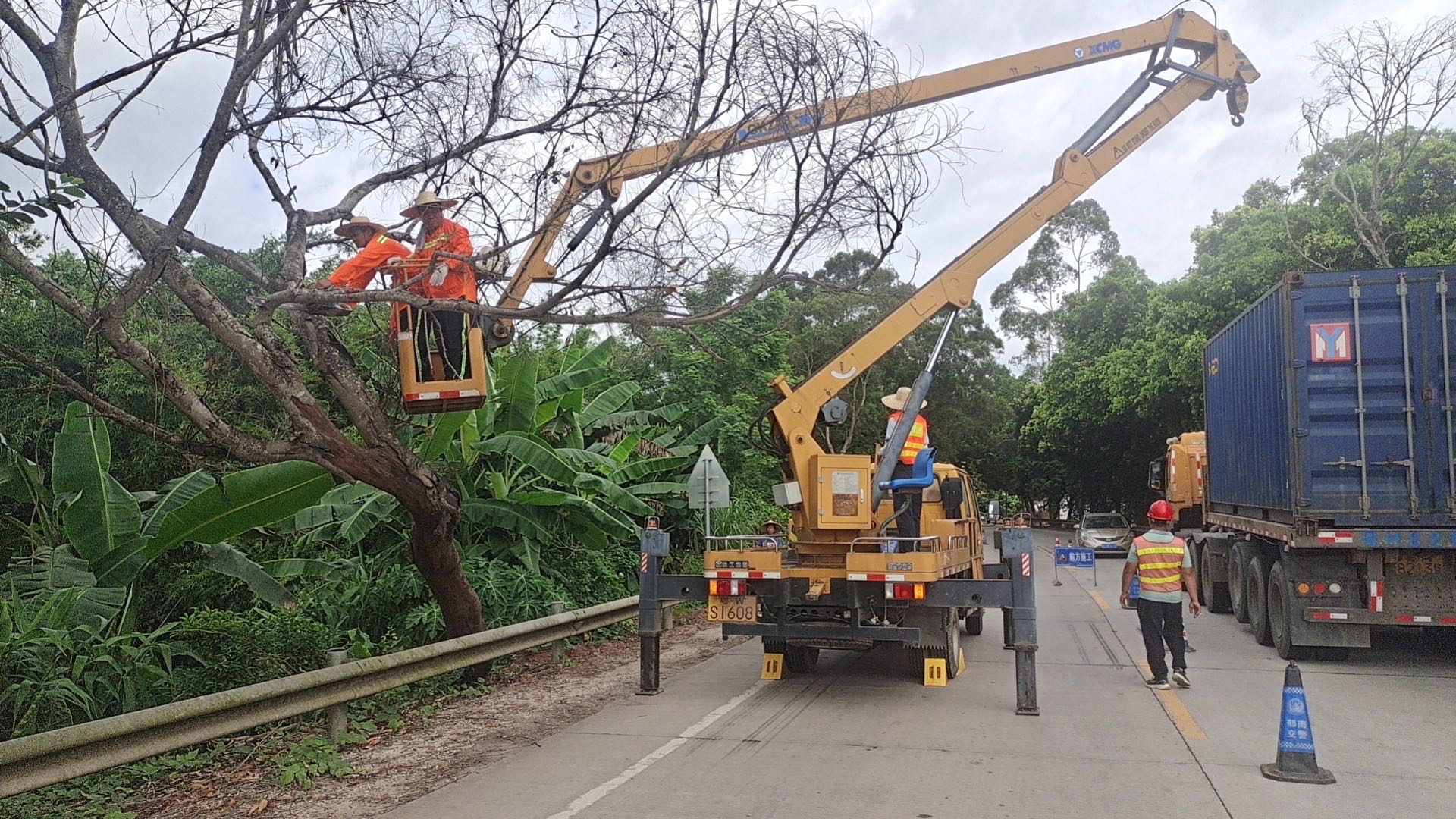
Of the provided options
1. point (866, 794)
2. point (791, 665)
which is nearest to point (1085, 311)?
point (791, 665)

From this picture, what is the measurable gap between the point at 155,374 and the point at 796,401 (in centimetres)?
563

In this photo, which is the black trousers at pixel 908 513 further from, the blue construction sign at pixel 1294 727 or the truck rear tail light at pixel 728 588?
the blue construction sign at pixel 1294 727

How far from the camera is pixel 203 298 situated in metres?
7.24

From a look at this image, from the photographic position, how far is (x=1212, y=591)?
1666 centimetres

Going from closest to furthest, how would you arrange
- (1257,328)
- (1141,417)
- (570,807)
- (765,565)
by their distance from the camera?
(570,807) < (765,565) < (1257,328) < (1141,417)

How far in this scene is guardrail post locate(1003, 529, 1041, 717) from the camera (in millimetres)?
8805

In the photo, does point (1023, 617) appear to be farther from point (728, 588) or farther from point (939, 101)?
point (939, 101)

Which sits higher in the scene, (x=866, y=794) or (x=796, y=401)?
(x=796, y=401)

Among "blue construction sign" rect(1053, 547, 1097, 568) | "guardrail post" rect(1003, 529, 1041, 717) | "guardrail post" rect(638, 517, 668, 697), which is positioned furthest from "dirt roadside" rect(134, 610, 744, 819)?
"blue construction sign" rect(1053, 547, 1097, 568)

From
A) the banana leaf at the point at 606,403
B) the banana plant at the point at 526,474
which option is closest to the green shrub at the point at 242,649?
the banana plant at the point at 526,474

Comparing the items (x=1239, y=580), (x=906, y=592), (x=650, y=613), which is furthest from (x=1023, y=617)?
(x=1239, y=580)

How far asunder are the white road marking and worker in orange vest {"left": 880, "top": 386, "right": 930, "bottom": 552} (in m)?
2.06

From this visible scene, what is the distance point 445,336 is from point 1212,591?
13377 millimetres

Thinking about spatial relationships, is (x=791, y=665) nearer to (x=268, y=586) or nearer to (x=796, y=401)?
(x=796, y=401)
